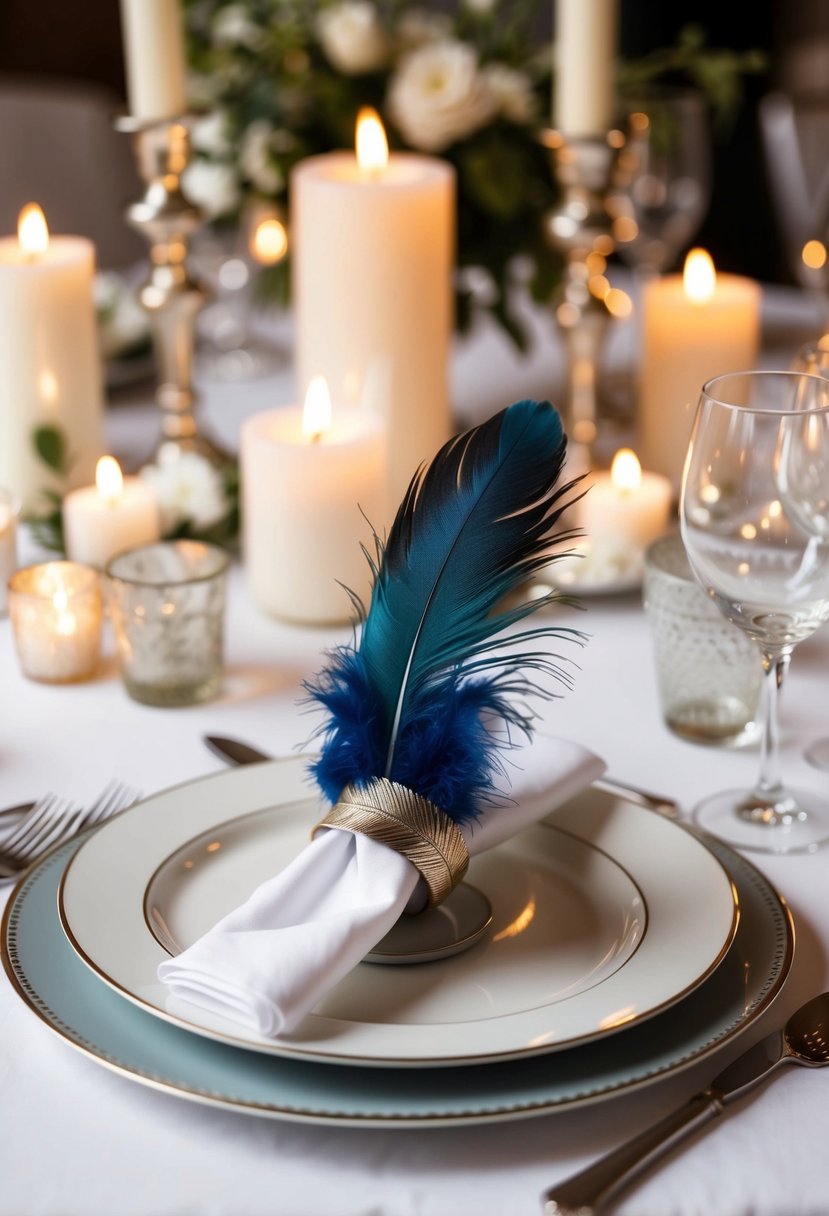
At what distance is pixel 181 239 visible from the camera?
1.26 meters

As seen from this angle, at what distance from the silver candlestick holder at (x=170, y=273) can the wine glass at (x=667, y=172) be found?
0.45m

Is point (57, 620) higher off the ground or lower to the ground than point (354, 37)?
lower

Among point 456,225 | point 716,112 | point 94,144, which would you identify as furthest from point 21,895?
point 716,112

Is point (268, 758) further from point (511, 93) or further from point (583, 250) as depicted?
point (511, 93)

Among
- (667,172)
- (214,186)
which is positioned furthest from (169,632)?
(667,172)

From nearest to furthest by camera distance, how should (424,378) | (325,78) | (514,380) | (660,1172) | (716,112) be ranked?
(660,1172) < (424,378) < (325,78) < (514,380) < (716,112)

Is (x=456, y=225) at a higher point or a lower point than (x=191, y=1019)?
higher

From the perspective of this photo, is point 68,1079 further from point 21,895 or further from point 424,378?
point 424,378

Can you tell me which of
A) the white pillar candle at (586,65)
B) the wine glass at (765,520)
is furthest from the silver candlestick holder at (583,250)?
the wine glass at (765,520)

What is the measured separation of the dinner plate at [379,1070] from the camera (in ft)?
1.77

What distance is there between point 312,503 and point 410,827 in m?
0.44

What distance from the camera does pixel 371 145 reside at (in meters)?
1.21

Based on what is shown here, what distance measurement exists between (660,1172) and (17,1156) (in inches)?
9.2

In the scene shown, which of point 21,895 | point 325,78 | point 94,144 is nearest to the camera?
point 21,895
